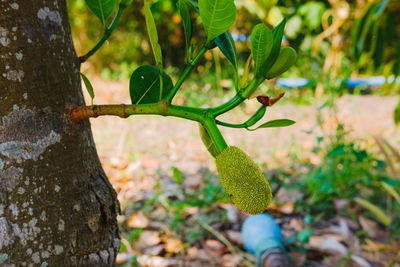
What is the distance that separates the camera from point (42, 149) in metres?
0.43

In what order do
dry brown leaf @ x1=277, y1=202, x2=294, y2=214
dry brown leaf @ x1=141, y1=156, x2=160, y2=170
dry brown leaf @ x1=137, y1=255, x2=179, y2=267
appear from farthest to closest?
dry brown leaf @ x1=141, y1=156, x2=160, y2=170
dry brown leaf @ x1=277, y1=202, x2=294, y2=214
dry brown leaf @ x1=137, y1=255, x2=179, y2=267

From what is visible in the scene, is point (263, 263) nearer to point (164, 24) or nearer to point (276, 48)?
point (276, 48)

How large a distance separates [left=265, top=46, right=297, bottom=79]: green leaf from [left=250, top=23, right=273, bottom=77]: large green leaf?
0.05 feet

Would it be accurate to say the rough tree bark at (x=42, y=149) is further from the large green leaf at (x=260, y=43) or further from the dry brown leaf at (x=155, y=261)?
the dry brown leaf at (x=155, y=261)

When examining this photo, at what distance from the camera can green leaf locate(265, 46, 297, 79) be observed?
393 mm

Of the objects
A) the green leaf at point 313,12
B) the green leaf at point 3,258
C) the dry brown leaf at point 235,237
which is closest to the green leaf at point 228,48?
the green leaf at point 3,258

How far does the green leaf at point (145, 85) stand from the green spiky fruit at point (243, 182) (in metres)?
0.13

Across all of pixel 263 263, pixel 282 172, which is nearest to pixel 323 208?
pixel 282 172

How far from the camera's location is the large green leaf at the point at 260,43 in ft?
1.22

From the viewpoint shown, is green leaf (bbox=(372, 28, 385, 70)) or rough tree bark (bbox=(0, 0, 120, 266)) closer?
rough tree bark (bbox=(0, 0, 120, 266))

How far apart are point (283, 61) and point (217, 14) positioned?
9cm

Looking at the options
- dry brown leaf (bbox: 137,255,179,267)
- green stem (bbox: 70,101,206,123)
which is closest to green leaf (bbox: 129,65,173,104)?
green stem (bbox: 70,101,206,123)

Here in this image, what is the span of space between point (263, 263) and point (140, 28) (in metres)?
4.33

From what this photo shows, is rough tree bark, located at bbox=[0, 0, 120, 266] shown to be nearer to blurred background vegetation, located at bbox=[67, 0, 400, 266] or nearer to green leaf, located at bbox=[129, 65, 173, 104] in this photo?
green leaf, located at bbox=[129, 65, 173, 104]
